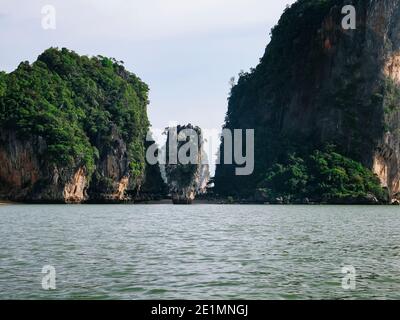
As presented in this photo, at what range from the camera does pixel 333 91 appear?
119812 millimetres

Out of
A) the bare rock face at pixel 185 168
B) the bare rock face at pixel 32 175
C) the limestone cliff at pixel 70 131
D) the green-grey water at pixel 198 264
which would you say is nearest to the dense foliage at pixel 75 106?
the limestone cliff at pixel 70 131

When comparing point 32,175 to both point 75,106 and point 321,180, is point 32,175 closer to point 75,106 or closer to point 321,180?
point 75,106

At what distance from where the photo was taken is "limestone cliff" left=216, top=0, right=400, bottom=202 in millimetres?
114875

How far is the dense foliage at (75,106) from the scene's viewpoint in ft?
324

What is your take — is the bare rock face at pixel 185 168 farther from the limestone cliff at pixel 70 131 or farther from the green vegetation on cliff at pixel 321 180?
the green vegetation on cliff at pixel 321 180

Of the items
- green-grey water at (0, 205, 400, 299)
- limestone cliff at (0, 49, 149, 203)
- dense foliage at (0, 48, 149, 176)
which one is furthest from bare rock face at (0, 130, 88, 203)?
green-grey water at (0, 205, 400, 299)

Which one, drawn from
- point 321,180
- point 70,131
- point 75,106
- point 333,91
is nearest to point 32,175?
point 70,131

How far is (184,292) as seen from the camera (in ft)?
57.7

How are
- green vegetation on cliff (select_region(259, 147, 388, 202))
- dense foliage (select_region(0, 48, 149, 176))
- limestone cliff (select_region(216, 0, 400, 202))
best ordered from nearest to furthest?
dense foliage (select_region(0, 48, 149, 176)), green vegetation on cliff (select_region(259, 147, 388, 202)), limestone cliff (select_region(216, 0, 400, 202))

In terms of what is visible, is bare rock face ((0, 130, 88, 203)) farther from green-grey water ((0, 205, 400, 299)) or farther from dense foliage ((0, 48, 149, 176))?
green-grey water ((0, 205, 400, 299))

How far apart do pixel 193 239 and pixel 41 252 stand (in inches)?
382

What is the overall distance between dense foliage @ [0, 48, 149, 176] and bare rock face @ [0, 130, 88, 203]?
1438 mm

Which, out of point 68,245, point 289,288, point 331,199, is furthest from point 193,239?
point 331,199

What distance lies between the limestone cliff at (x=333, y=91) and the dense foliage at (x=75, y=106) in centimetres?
2390
